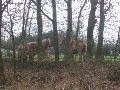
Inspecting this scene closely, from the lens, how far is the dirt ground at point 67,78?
13906 mm

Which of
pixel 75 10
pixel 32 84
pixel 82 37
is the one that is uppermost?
pixel 75 10

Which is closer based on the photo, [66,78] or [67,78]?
[66,78]

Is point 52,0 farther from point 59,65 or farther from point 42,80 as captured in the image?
point 42,80

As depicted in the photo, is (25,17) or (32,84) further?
(25,17)

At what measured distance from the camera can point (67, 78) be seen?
16625 millimetres

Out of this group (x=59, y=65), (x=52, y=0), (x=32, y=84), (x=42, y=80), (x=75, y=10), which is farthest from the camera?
(x=75, y=10)

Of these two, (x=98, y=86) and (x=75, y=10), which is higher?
(x=75, y=10)

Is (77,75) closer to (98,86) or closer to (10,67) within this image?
(98,86)

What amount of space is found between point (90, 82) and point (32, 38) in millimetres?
26386

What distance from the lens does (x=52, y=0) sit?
87.5ft

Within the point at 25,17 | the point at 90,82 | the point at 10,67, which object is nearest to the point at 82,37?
the point at 25,17

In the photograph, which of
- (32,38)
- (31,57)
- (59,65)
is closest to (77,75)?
(59,65)

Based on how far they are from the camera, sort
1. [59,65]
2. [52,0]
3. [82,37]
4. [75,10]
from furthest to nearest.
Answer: [82,37] < [75,10] < [52,0] < [59,65]

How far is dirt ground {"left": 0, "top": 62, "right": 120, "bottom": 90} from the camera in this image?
13906mm
